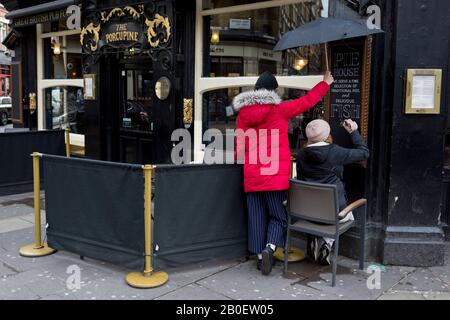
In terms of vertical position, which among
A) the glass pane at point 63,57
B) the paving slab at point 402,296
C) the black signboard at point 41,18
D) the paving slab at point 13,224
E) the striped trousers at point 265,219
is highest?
the black signboard at point 41,18

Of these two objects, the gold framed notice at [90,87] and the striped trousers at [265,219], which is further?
the gold framed notice at [90,87]

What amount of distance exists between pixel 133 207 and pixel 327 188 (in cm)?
174

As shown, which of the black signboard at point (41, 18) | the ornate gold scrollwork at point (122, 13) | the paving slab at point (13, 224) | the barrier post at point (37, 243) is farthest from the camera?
the black signboard at point (41, 18)

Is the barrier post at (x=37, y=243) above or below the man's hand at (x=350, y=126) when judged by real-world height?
below

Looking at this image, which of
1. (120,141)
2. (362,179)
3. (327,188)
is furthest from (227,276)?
(120,141)

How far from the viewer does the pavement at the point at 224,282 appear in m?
4.18

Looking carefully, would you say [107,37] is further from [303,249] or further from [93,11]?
[303,249]

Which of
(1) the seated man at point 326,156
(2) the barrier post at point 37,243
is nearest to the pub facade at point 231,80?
(1) the seated man at point 326,156

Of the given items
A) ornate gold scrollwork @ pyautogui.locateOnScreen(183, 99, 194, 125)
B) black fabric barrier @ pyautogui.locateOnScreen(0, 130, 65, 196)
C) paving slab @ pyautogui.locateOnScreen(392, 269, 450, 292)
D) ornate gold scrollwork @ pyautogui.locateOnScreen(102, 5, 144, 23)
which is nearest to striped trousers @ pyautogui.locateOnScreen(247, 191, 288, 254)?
paving slab @ pyautogui.locateOnScreen(392, 269, 450, 292)

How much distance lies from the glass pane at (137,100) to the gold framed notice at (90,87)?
523 millimetres

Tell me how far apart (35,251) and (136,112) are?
3677mm

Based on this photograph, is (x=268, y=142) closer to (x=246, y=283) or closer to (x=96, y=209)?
(x=246, y=283)

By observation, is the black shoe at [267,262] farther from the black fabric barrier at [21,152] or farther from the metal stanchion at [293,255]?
the black fabric barrier at [21,152]

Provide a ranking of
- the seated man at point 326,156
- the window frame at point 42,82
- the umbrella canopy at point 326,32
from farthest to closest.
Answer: the window frame at point 42,82 < the seated man at point 326,156 < the umbrella canopy at point 326,32
